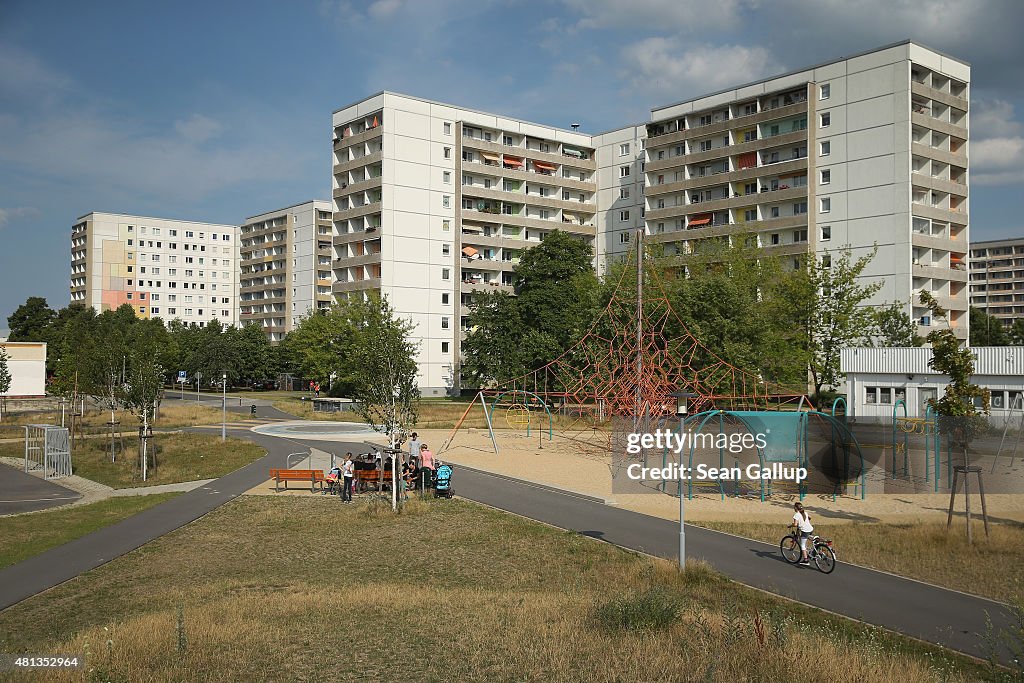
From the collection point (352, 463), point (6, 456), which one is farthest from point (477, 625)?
point (6, 456)

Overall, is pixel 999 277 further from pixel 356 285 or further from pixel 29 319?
pixel 29 319

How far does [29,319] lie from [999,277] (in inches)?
6830

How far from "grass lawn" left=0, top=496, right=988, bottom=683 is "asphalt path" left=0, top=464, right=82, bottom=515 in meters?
7.78

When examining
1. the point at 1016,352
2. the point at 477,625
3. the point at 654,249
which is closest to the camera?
the point at 477,625

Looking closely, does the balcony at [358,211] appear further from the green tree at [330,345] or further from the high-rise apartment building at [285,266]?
the high-rise apartment building at [285,266]

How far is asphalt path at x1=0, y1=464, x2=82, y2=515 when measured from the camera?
2194cm

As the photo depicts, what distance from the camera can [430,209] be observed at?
72.8m

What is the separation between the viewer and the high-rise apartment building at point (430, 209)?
70.8 metres

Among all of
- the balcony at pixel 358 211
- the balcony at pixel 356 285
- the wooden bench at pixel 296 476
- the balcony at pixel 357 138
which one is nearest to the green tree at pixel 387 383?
the wooden bench at pixel 296 476

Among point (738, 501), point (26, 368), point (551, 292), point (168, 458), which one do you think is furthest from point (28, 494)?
point (26, 368)

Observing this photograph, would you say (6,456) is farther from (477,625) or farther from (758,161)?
(758,161)

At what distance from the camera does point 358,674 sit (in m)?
8.98

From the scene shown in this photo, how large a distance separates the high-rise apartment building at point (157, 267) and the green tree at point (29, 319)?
16.0m

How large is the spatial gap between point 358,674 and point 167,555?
28.6 feet
